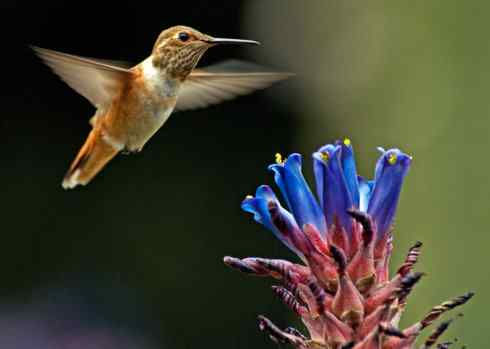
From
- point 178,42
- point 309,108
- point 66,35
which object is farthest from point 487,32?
point 178,42

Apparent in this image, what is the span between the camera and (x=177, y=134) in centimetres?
912

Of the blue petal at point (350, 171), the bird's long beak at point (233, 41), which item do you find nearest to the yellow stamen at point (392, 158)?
the blue petal at point (350, 171)

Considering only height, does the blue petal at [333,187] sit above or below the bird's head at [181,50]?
below

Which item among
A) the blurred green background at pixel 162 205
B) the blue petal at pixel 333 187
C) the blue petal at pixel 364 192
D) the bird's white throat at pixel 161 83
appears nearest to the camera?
the blue petal at pixel 333 187

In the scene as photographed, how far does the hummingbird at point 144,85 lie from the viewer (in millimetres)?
4035

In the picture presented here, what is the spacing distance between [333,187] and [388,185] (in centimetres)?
19

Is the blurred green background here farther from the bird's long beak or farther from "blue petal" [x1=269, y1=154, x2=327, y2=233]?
"blue petal" [x1=269, y1=154, x2=327, y2=233]

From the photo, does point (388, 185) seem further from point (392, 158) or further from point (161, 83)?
point (161, 83)

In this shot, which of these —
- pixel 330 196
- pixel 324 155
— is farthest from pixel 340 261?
pixel 324 155

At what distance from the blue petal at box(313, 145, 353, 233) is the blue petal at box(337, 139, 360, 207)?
1.4 inches

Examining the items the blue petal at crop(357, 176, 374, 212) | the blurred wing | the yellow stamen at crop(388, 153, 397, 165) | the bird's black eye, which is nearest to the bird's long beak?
the bird's black eye

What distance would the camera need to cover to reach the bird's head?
406cm

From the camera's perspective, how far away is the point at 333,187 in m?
2.96

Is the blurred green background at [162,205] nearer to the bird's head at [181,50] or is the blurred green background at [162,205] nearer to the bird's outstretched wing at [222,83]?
the bird's outstretched wing at [222,83]
